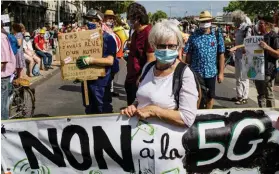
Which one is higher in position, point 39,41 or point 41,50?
point 39,41

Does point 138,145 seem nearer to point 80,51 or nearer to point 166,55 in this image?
point 166,55

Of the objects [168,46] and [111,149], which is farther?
[111,149]

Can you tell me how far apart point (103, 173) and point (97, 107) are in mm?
1570

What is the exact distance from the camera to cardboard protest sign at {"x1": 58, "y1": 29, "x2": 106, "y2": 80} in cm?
486

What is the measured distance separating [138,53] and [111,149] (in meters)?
2.00

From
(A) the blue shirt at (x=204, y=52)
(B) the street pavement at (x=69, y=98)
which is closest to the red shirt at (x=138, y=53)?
(A) the blue shirt at (x=204, y=52)

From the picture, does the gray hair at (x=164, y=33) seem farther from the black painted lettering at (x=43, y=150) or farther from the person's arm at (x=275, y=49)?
the person's arm at (x=275, y=49)

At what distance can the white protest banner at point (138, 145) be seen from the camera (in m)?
3.33

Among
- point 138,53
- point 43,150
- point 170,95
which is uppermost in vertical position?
point 138,53

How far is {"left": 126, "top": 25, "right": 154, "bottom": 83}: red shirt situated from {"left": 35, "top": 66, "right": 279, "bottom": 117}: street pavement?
3.03m

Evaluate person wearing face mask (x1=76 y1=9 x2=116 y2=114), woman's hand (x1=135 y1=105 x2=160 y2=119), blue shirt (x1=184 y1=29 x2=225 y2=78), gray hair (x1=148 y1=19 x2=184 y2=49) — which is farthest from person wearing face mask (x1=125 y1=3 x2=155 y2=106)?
woman's hand (x1=135 y1=105 x2=160 y2=119)

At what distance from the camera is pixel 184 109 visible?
3.15m

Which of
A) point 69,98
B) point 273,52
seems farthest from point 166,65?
point 69,98

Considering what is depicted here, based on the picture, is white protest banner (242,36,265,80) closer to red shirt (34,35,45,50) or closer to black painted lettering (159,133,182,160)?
black painted lettering (159,133,182,160)
